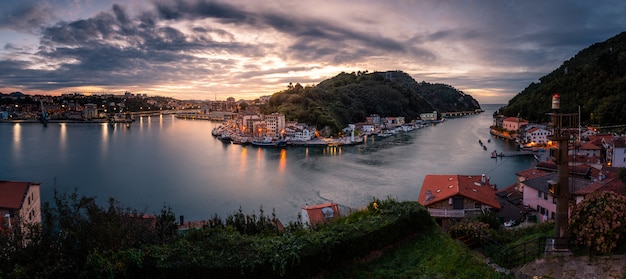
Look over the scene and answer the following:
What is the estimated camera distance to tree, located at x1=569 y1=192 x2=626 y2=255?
2.46 meters

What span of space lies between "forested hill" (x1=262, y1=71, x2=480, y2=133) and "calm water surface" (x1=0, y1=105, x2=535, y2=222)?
31.9 feet

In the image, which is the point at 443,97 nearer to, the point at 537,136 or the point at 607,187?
the point at 537,136

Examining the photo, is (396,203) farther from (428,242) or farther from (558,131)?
(558,131)

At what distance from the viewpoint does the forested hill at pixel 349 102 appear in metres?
34.5

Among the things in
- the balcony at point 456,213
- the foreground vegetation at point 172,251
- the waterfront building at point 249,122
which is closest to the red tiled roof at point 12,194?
the foreground vegetation at point 172,251

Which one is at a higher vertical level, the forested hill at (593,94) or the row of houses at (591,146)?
the forested hill at (593,94)

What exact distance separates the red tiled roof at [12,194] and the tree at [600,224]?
305 inches

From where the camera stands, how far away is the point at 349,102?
147 feet

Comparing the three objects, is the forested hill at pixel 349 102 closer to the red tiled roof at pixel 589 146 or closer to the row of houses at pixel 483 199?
the red tiled roof at pixel 589 146

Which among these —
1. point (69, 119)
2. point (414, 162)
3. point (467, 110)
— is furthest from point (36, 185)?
point (467, 110)

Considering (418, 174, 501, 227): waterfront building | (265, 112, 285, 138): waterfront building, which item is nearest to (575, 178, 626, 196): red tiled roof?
(418, 174, 501, 227): waterfront building

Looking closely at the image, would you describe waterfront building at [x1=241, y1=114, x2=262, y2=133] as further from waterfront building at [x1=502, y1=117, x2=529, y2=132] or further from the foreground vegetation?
the foreground vegetation

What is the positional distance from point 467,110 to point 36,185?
7805 cm

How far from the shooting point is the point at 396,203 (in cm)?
346
